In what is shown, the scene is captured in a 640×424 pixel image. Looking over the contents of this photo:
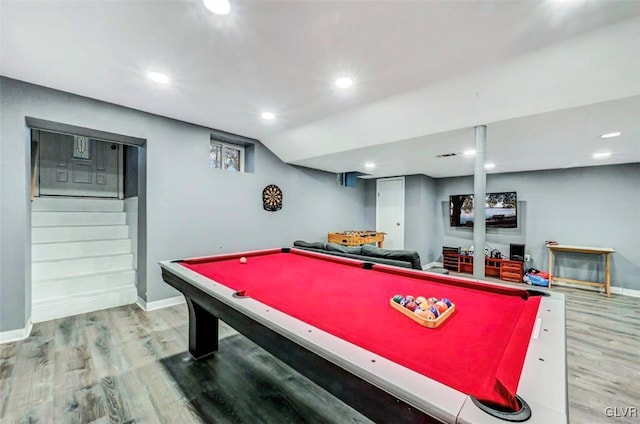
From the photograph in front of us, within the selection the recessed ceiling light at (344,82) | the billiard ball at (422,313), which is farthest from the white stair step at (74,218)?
the billiard ball at (422,313)

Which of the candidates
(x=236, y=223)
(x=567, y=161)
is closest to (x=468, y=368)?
(x=236, y=223)

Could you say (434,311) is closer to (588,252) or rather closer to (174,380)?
(174,380)

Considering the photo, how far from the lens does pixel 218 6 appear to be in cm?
159

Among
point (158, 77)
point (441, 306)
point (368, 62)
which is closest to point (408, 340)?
point (441, 306)

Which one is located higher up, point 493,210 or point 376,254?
point 493,210

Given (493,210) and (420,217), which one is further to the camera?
(420,217)

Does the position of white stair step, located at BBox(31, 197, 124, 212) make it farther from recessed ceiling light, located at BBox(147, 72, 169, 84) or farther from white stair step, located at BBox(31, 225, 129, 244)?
recessed ceiling light, located at BBox(147, 72, 169, 84)

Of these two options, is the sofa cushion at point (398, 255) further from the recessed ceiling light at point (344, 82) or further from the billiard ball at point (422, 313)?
the recessed ceiling light at point (344, 82)

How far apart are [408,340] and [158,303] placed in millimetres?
3515

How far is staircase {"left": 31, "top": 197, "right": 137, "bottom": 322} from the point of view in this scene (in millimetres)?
3227

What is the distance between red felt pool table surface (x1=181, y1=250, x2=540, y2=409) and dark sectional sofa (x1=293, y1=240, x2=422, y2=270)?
721 millimetres

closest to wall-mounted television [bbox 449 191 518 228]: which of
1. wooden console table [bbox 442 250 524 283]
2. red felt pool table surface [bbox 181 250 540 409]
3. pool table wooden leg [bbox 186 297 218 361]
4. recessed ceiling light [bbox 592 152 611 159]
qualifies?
wooden console table [bbox 442 250 524 283]

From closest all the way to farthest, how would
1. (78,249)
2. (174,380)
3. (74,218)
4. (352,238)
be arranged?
(174,380) < (78,249) < (74,218) < (352,238)

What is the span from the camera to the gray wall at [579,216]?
14.5ft
